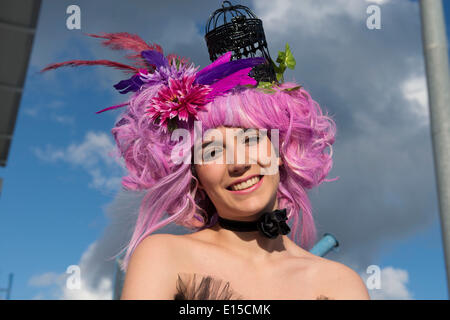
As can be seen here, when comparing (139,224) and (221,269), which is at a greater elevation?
(139,224)

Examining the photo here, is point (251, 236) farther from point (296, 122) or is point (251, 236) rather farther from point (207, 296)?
point (296, 122)

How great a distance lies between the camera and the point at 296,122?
93.7 inches

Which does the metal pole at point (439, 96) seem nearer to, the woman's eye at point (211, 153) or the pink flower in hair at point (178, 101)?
the woman's eye at point (211, 153)

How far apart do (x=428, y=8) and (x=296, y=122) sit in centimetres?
328

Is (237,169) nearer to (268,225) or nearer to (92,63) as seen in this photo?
(268,225)

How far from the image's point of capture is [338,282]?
2.21 metres

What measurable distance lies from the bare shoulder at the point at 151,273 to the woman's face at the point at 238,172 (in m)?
0.34

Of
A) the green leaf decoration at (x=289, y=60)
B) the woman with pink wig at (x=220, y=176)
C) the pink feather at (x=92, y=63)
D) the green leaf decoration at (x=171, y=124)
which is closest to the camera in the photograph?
the woman with pink wig at (x=220, y=176)

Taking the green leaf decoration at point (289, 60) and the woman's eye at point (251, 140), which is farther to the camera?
the green leaf decoration at point (289, 60)

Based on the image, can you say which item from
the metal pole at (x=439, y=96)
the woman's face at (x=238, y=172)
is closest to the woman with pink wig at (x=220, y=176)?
the woman's face at (x=238, y=172)

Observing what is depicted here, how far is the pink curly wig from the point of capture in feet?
7.29

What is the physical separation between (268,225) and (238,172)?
11.0 inches

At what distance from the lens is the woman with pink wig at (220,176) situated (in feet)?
6.73
